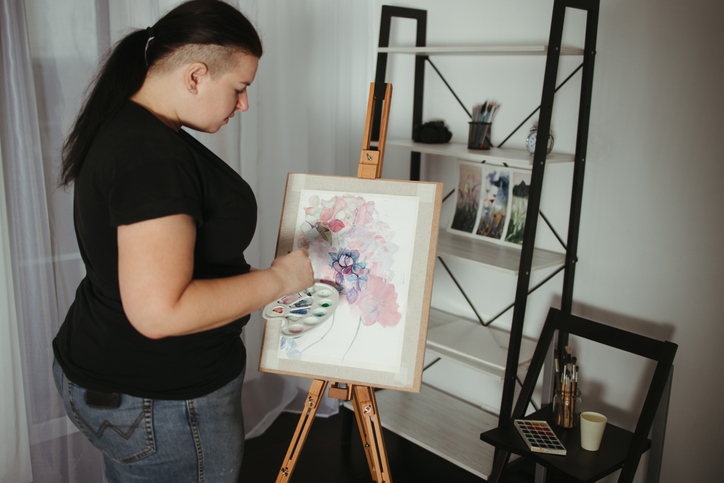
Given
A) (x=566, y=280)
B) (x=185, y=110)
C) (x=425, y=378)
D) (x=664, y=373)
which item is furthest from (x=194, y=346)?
(x=425, y=378)

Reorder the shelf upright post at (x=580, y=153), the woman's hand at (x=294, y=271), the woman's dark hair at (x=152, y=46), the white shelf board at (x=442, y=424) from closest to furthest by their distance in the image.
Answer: the woman's dark hair at (x=152, y=46), the woman's hand at (x=294, y=271), the shelf upright post at (x=580, y=153), the white shelf board at (x=442, y=424)

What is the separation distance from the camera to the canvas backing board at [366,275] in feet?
4.81

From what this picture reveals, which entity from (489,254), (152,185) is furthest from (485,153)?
(152,185)

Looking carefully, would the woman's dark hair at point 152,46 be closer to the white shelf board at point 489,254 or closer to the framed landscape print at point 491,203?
the white shelf board at point 489,254

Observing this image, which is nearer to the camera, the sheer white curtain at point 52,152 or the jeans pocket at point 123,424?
the jeans pocket at point 123,424

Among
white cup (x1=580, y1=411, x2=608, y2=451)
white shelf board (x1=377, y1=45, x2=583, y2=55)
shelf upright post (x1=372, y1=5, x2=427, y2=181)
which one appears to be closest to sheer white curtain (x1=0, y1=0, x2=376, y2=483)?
shelf upright post (x1=372, y1=5, x2=427, y2=181)

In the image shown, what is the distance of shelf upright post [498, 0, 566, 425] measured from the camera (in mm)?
1586

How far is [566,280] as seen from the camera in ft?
6.26

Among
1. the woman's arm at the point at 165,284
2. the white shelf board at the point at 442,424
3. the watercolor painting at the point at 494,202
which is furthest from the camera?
the watercolor painting at the point at 494,202

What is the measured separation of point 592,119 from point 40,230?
182 cm

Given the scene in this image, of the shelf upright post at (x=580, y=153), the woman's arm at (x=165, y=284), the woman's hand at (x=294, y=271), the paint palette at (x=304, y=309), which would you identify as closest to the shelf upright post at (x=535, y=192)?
the shelf upright post at (x=580, y=153)

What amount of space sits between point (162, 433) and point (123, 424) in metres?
0.07

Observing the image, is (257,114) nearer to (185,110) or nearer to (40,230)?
(40,230)

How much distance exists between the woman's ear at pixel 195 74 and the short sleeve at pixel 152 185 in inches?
5.2
